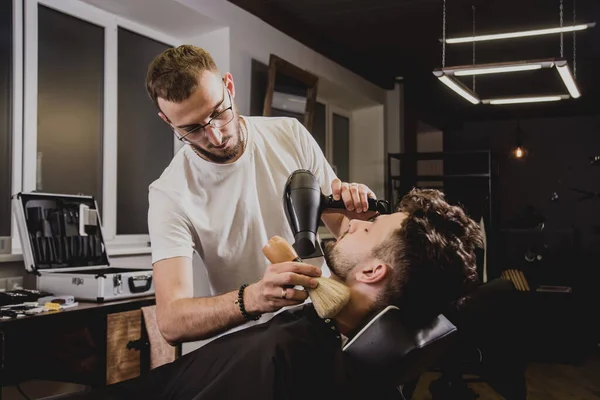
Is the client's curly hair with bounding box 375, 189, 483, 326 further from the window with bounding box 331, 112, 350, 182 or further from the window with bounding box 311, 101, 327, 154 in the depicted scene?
the window with bounding box 331, 112, 350, 182

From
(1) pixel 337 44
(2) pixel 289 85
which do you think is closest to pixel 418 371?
(2) pixel 289 85

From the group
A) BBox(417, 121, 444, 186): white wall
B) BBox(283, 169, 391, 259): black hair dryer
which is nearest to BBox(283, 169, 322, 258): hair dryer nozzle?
BBox(283, 169, 391, 259): black hair dryer

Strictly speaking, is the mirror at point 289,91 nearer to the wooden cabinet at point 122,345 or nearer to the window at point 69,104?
the window at point 69,104

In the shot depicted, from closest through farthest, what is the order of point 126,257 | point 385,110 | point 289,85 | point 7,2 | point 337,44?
point 7,2 → point 126,257 → point 289,85 → point 337,44 → point 385,110

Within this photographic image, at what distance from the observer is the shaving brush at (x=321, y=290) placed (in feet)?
4.13

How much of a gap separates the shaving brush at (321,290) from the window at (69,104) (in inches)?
98.8

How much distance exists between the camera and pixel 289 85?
5.00 m

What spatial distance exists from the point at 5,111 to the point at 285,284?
8.55 feet

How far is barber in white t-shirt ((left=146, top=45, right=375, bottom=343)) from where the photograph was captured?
1.54m

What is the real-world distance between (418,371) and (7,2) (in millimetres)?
2983

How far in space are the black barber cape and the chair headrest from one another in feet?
0.16

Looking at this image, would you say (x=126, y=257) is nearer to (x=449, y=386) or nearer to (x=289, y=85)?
(x=289, y=85)

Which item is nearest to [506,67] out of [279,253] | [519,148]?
[279,253]

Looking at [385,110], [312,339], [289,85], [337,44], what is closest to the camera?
[312,339]
